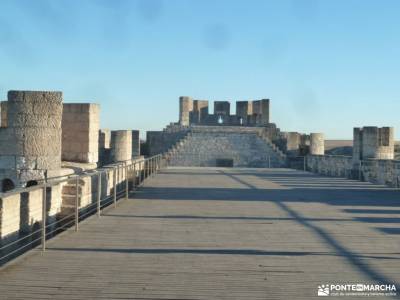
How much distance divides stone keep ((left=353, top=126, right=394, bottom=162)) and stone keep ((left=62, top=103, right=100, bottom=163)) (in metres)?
10.4

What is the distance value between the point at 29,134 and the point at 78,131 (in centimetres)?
512

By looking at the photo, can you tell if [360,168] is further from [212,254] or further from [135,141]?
[212,254]

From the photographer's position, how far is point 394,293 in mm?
5281

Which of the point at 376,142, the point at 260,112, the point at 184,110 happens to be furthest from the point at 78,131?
the point at 260,112

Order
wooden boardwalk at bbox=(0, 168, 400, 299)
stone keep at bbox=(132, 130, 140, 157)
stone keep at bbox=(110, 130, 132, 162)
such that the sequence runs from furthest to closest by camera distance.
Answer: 1. stone keep at bbox=(132, 130, 140, 157)
2. stone keep at bbox=(110, 130, 132, 162)
3. wooden boardwalk at bbox=(0, 168, 400, 299)

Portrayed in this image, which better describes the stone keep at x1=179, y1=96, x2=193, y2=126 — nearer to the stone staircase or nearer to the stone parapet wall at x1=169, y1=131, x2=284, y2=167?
the stone staircase

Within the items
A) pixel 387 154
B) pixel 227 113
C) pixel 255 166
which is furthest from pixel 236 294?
pixel 227 113

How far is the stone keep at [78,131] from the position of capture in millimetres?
19297

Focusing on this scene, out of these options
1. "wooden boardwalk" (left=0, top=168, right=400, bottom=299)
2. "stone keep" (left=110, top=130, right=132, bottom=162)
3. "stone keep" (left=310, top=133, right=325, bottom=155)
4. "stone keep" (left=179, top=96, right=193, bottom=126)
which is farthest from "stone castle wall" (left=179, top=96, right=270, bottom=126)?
"wooden boardwalk" (left=0, top=168, right=400, bottom=299)

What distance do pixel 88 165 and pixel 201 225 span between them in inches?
392

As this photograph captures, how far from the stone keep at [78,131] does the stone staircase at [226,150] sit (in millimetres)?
16941

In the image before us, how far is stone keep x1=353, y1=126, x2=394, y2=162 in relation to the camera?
75.0 ft

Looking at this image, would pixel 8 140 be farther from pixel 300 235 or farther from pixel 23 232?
pixel 300 235

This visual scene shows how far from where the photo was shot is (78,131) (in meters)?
19.4
